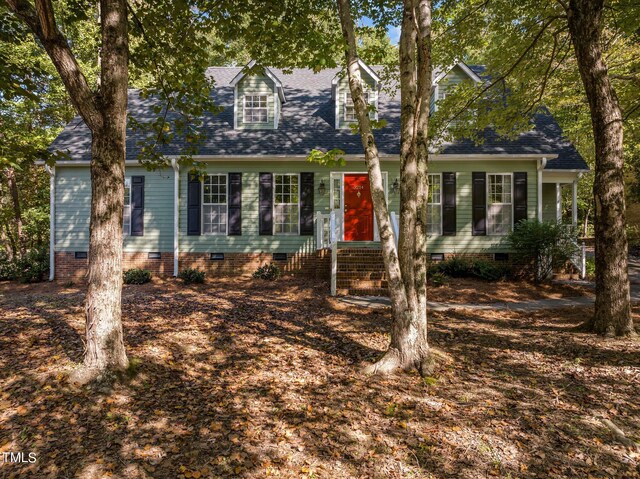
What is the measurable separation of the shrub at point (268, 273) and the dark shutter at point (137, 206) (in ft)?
12.8

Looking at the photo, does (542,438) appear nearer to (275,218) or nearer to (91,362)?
(91,362)

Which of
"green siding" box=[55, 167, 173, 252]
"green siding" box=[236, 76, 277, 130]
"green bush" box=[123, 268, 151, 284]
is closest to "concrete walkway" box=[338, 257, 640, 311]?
"green bush" box=[123, 268, 151, 284]

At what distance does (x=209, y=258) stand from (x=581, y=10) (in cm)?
1024

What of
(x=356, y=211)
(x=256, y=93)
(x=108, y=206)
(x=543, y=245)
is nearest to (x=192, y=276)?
(x=356, y=211)

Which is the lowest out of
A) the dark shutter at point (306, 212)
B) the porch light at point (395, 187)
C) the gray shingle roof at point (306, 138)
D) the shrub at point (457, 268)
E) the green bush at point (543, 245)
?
the shrub at point (457, 268)

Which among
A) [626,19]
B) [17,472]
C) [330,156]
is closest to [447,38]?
[626,19]

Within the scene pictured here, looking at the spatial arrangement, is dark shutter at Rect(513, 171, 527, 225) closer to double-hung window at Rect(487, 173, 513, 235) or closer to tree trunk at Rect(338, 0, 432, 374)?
double-hung window at Rect(487, 173, 513, 235)

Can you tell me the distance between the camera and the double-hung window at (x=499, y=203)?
11625mm

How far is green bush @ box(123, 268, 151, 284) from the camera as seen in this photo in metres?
10.7

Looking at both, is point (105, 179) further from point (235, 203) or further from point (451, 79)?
point (451, 79)

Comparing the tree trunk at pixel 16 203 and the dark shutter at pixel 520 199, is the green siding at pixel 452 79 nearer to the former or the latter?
the dark shutter at pixel 520 199

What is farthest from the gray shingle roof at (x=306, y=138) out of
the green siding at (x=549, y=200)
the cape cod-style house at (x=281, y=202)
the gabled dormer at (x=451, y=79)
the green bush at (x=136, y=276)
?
the green bush at (x=136, y=276)

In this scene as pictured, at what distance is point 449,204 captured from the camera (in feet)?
38.2

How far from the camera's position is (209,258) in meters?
11.7
